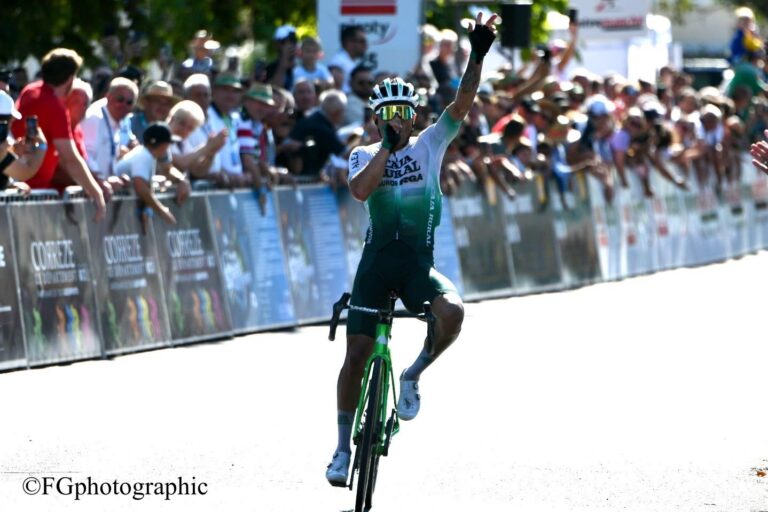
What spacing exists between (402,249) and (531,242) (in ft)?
43.6

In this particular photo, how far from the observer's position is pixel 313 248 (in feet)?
58.9

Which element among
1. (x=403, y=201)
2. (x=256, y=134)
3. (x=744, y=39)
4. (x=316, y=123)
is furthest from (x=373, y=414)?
(x=744, y=39)

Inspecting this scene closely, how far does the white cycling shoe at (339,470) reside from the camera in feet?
28.4

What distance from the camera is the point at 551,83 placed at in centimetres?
2339

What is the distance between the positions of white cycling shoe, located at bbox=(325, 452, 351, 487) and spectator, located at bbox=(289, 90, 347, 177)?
940 centimetres

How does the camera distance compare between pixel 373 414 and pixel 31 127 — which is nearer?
pixel 373 414

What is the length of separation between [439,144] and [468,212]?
1156cm

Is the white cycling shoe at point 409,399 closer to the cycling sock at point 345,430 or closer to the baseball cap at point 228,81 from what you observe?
the cycling sock at point 345,430

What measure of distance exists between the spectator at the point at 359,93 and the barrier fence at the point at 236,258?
1.21 meters

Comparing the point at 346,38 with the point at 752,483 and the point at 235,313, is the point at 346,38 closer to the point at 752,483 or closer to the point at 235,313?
the point at 235,313

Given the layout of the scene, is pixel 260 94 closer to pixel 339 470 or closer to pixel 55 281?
pixel 55 281

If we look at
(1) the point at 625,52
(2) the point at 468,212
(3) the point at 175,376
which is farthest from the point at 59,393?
(1) the point at 625,52

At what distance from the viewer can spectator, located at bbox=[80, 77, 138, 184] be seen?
1498cm

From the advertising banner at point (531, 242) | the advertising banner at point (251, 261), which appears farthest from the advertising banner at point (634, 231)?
the advertising banner at point (251, 261)
